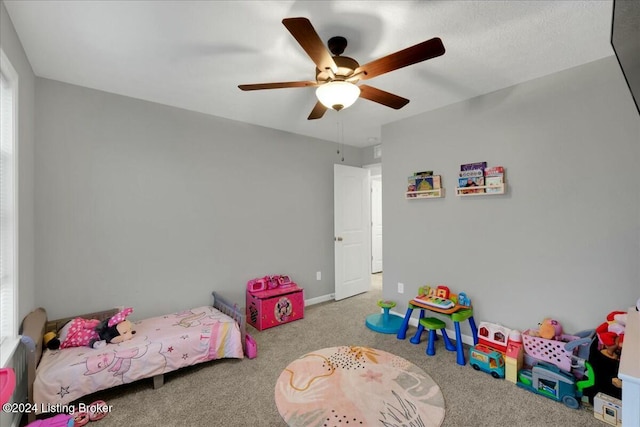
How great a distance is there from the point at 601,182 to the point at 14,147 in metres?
4.01

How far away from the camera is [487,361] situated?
2.25 m

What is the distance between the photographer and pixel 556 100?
2.22m

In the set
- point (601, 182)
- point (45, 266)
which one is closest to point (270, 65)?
point (45, 266)

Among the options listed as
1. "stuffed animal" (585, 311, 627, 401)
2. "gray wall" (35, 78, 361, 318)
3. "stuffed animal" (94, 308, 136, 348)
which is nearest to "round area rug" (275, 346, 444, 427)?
"stuffed animal" (585, 311, 627, 401)

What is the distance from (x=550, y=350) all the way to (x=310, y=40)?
270 cm

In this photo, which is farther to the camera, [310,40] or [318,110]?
[318,110]

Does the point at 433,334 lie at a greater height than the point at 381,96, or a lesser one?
lesser

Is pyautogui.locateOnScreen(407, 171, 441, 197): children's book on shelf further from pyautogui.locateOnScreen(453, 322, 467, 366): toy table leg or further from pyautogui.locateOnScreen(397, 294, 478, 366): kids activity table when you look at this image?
pyautogui.locateOnScreen(453, 322, 467, 366): toy table leg

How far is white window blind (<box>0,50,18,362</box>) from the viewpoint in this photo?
1605 mm

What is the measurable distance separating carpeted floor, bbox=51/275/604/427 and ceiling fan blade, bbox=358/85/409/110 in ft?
7.05

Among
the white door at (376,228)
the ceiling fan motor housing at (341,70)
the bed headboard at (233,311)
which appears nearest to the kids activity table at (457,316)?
the bed headboard at (233,311)

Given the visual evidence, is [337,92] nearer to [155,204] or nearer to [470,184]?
[470,184]

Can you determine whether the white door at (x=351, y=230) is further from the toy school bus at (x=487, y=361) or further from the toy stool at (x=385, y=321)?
the toy school bus at (x=487, y=361)

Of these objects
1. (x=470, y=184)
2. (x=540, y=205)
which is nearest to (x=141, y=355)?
(x=470, y=184)
